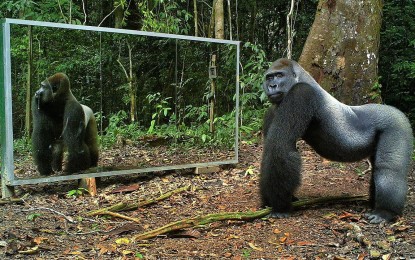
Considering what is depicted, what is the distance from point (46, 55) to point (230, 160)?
10.5ft

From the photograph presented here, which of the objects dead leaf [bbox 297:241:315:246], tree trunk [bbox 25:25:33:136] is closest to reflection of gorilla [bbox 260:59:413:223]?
dead leaf [bbox 297:241:315:246]

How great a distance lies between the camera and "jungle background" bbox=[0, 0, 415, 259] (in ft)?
13.1

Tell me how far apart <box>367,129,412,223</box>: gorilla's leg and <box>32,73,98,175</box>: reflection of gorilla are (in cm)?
341

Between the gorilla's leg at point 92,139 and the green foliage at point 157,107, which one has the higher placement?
the green foliage at point 157,107

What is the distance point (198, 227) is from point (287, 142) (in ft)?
4.09

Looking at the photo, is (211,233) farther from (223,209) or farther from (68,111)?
(68,111)

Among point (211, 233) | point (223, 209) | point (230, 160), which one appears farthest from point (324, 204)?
point (230, 160)

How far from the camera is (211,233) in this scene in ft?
14.3

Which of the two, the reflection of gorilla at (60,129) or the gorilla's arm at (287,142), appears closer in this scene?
the gorilla's arm at (287,142)

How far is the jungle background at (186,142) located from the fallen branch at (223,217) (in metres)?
0.07

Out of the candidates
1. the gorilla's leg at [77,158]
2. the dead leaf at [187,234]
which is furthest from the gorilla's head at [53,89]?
the dead leaf at [187,234]

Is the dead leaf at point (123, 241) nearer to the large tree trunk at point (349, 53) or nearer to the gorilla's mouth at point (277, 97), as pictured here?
the gorilla's mouth at point (277, 97)

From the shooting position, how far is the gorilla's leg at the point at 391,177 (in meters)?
4.66

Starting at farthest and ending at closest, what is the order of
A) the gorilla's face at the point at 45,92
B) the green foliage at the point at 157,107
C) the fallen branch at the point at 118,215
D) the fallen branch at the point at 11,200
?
the green foliage at the point at 157,107, the gorilla's face at the point at 45,92, the fallen branch at the point at 11,200, the fallen branch at the point at 118,215
